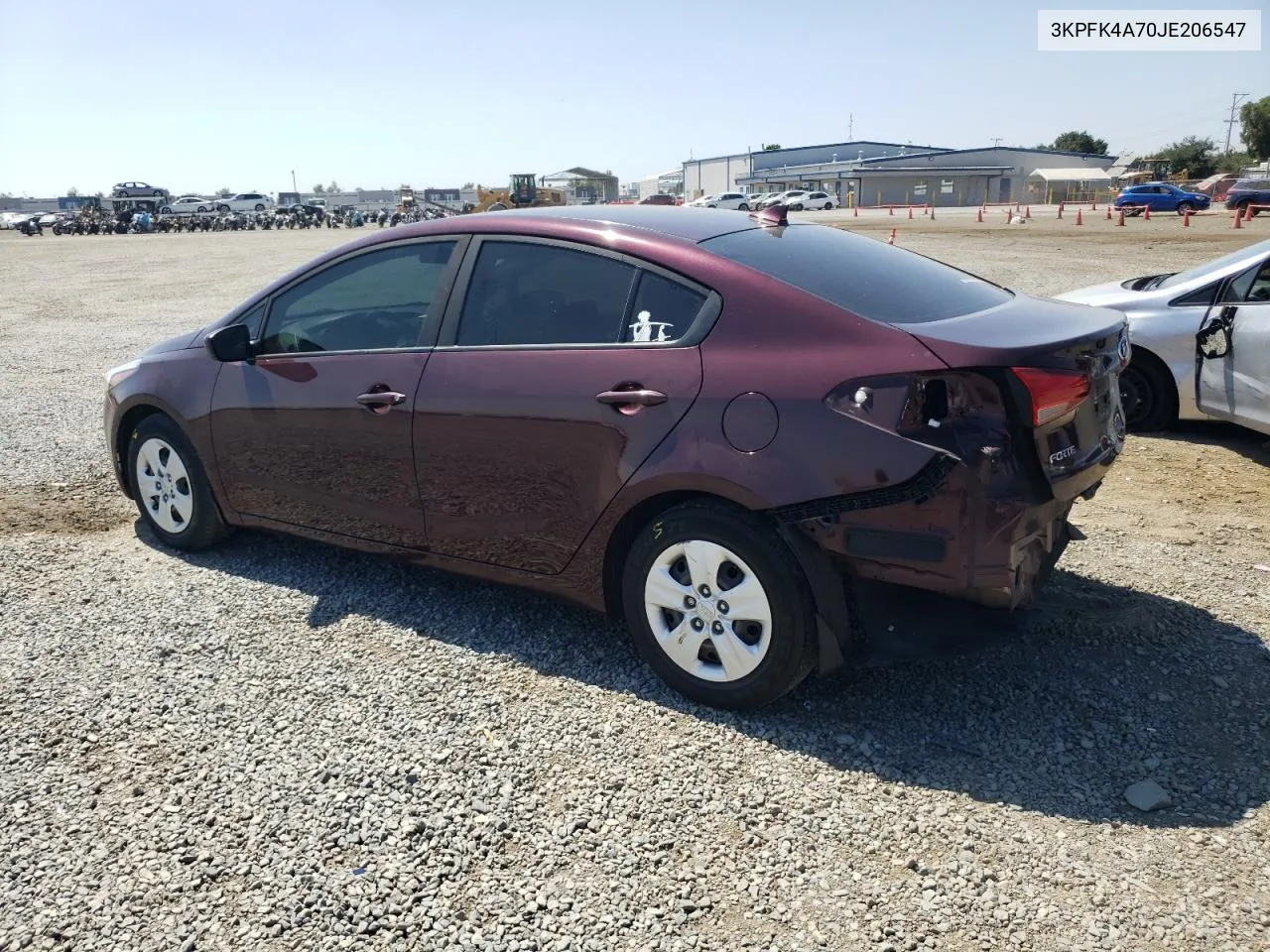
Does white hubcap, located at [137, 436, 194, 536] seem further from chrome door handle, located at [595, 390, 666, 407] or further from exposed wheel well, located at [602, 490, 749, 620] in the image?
chrome door handle, located at [595, 390, 666, 407]

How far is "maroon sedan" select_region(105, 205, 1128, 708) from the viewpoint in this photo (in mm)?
3037

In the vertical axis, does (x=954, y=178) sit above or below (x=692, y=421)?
above

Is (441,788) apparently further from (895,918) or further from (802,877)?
(895,918)

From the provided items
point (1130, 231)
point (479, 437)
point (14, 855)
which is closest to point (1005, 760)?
point (479, 437)

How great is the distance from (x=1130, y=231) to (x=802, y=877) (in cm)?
3321

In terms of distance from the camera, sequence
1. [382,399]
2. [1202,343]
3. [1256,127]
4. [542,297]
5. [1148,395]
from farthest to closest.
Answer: [1256,127], [1148,395], [1202,343], [382,399], [542,297]

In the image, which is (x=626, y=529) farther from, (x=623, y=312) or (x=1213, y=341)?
(x=1213, y=341)

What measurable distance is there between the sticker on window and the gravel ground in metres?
1.28

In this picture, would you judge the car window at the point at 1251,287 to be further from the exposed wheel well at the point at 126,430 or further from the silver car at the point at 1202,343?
the exposed wheel well at the point at 126,430

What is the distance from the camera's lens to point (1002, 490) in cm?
299

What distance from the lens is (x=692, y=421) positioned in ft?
10.9

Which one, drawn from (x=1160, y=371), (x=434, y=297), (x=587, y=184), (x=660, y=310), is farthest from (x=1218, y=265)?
(x=587, y=184)

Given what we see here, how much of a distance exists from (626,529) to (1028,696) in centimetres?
156

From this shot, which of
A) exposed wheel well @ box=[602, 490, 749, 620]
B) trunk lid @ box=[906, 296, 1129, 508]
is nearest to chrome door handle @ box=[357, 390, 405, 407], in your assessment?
exposed wheel well @ box=[602, 490, 749, 620]
